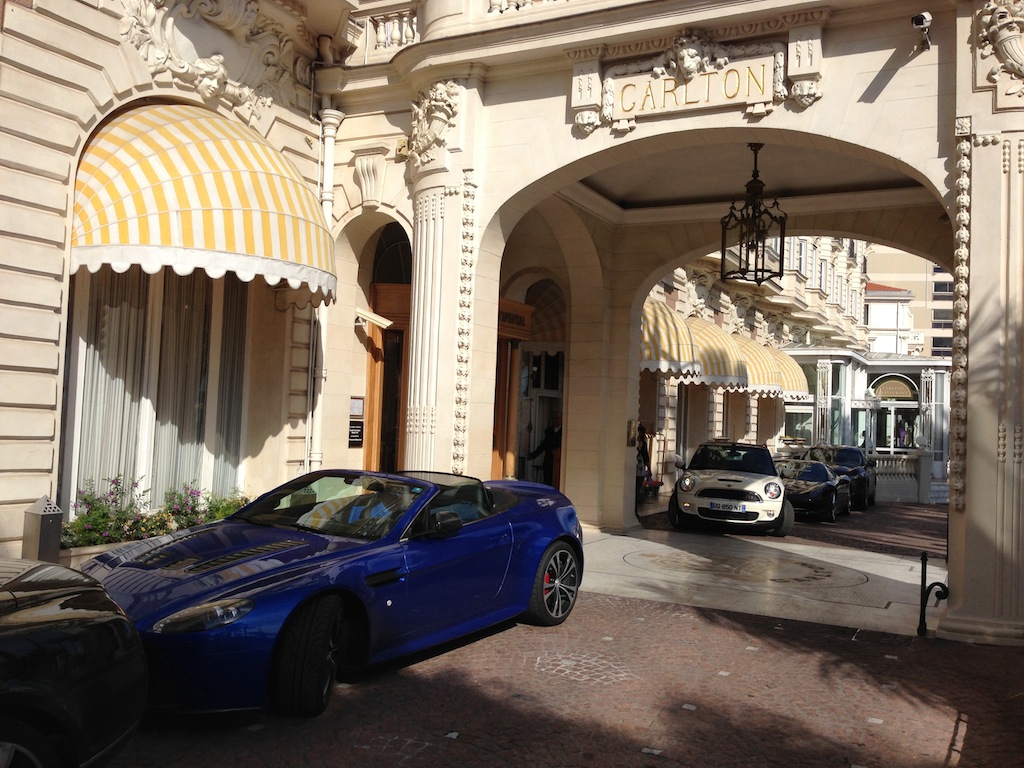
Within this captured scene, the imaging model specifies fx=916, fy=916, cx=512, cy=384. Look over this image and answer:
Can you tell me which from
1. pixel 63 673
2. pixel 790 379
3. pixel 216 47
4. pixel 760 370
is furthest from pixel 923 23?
pixel 790 379

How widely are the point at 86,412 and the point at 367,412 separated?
449 cm

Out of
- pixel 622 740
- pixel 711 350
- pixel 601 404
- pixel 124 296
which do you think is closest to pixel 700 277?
pixel 711 350

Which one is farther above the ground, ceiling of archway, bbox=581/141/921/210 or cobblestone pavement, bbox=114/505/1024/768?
ceiling of archway, bbox=581/141/921/210

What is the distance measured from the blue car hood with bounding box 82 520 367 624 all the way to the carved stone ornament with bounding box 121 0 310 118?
5.83m

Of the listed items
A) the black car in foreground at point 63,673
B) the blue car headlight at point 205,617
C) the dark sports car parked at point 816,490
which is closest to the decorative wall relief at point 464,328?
the blue car headlight at point 205,617

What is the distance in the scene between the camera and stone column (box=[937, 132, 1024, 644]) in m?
7.95

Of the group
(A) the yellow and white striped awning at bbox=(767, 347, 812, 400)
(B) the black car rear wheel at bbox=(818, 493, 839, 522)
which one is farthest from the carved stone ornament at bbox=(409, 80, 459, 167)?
(A) the yellow and white striped awning at bbox=(767, 347, 812, 400)

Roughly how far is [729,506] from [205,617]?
37.2 ft

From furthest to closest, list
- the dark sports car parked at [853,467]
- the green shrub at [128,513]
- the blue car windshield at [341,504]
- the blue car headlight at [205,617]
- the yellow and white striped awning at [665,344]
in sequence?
the dark sports car parked at [853,467] → the yellow and white striped awning at [665,344] → the green shrub at [128,513] → the blue car windshield at [341,504] → the blue car headlight at [205,617]

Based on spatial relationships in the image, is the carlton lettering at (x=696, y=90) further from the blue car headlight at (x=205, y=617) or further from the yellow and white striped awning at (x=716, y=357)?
the yellow and white striped awning at (x=716, y=357)

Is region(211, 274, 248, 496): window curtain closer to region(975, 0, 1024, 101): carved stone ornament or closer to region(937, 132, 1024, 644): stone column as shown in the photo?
region(937, 132, 1024, 644): stone column

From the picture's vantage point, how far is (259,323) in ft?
37.9

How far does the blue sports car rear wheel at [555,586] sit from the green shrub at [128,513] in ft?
14.0

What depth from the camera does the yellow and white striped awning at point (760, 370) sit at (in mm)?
24750
